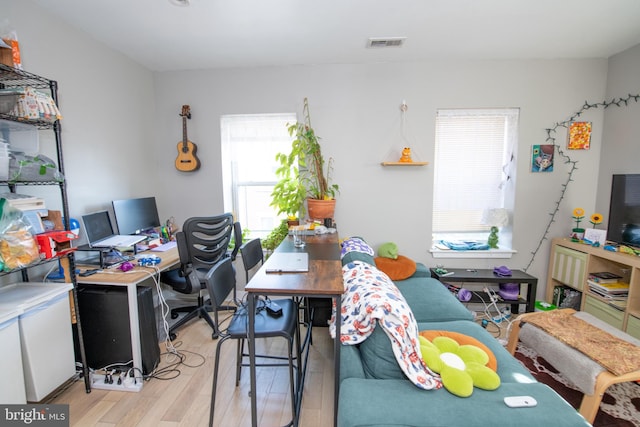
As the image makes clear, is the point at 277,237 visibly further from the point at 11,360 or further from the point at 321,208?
the point at 11,360

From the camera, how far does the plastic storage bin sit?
1506mm

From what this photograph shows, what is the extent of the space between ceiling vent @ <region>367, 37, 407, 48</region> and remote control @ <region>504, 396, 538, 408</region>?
2583 millimetres

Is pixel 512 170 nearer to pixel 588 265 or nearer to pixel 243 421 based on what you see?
pixel 588 265

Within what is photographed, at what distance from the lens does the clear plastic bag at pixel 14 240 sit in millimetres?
1393

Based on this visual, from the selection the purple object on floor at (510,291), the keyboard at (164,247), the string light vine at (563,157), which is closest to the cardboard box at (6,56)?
the keyboard at (164,247)

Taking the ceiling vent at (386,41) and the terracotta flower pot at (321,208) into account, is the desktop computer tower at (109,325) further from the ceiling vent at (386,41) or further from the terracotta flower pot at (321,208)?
the ceiling vent at (386,41)

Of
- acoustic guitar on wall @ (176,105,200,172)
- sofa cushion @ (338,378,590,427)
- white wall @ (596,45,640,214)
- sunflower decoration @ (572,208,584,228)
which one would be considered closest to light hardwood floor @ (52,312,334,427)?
sofa cushion @ (338,378,590,427)

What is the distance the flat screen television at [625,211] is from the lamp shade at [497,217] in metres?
0.77

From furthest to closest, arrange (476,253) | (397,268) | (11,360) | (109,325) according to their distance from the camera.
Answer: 1. (476,253)
2. (397,268)
3. (109,325)
4. (11,360)

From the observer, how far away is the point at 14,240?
1422 mm

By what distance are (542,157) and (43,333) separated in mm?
4310

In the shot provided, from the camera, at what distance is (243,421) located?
5.12 ft

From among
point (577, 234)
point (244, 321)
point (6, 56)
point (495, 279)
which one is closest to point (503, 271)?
point (495, 279)

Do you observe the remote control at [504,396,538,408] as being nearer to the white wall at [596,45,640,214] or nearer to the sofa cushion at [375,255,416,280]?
the sofa cushion at [375,255,416,280]
